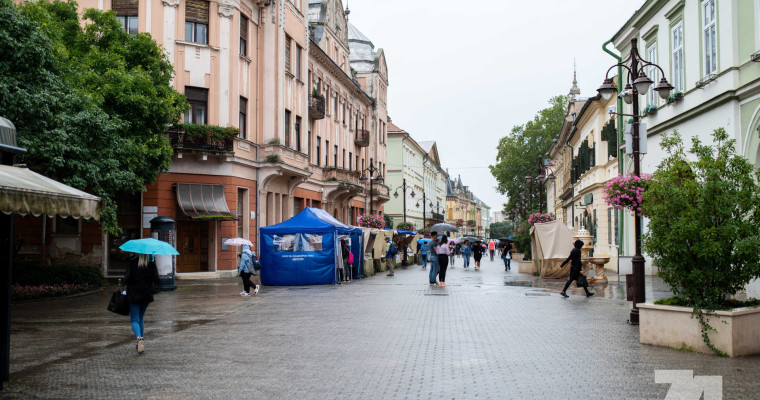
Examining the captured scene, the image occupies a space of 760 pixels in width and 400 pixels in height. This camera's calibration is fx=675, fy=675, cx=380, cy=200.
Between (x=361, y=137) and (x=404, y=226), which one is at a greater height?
(x=361, y=137)

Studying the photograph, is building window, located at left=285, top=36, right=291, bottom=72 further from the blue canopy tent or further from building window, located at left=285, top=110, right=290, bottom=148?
the blue canopy tent

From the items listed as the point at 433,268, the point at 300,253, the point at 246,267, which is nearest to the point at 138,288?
the point at 246,267

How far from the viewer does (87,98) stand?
723 inches

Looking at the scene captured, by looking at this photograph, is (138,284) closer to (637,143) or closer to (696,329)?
(696,329)

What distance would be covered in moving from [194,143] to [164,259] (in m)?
6.57

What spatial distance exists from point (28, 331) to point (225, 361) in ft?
18.8

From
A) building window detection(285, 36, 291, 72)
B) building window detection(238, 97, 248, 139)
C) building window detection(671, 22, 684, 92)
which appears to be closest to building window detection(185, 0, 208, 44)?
building window detection(238, 97, 248, 139)

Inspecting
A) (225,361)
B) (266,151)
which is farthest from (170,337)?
(266,151)

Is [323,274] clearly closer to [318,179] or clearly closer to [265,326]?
[265,326]

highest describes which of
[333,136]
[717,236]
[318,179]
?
[333,136]

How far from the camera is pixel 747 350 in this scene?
9.58 m

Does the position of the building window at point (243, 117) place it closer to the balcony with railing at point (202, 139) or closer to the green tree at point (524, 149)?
the balcony with railing at point (202, 139)

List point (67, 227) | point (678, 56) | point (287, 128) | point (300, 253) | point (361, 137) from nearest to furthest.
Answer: point (678, 56) < point (300, 253) < point (67, 227) < point (287, 128) < point (361, 137)

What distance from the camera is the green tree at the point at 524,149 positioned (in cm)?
7650
